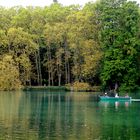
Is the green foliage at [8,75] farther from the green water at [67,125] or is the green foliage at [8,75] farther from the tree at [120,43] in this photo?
the green water at [67,125]

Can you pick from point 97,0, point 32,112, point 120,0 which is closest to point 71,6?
point 97,0

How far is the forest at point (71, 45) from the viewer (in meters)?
68.2

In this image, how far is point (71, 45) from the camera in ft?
247

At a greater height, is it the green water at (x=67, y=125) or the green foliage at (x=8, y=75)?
the green foliage at (x=8, y=75)

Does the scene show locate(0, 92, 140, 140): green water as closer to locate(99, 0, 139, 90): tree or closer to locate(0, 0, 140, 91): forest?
locate(99, 0, 139, 90): tree

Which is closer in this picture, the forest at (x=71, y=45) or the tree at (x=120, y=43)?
the tree at (x=120, y=43)

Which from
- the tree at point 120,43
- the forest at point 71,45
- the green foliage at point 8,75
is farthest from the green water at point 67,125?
the green foliage at point 8,75

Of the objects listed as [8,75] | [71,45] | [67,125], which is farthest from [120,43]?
[67,125]

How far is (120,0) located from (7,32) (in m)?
20.9

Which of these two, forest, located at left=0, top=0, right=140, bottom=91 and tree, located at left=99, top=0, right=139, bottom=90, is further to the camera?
forest, located at left=0, top=0, right=140, bottom=91

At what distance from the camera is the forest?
6819 cm

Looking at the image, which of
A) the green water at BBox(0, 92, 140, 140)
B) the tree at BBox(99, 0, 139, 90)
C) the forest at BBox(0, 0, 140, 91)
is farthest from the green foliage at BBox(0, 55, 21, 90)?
the green water at BBox(0, 92, 140, 140)

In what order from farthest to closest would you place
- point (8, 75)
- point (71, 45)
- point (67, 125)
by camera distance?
point (71, 45) < point (8, 75) < point (67, 125)

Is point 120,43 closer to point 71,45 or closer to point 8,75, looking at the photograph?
point 71,45
